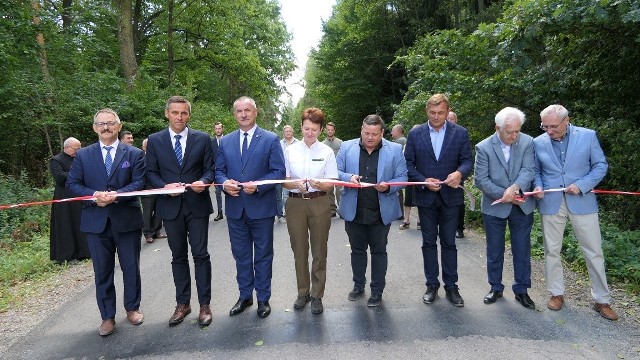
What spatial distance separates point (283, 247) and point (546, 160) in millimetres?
4365

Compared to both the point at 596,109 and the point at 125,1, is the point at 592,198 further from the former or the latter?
the point at 125,1

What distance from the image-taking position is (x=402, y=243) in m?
7.40

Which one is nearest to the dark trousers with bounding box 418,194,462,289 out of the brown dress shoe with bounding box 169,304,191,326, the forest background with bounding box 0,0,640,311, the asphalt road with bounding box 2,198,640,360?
the asphalt road with bounding box 2,198,640,360

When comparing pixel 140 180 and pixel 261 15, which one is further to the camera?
pixel 261 15

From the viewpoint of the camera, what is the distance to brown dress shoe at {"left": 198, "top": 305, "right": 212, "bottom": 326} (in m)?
4.30

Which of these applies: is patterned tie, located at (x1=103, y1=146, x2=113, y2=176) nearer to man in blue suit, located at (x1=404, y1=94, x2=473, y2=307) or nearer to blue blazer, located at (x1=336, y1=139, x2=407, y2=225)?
blue blazer, located at (x1=336, y1=139, x2=407, y2=225)

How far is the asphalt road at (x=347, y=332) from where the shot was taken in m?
3.69

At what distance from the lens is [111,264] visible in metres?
4.42

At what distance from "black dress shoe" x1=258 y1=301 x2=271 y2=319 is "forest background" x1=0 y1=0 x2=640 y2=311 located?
412 cm

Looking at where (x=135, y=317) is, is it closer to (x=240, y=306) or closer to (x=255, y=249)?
(x=240, y=306)

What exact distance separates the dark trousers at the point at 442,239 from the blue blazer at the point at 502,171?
0.39m

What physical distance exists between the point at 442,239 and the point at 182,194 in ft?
9.29

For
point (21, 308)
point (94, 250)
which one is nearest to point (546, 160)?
point (94, 250)

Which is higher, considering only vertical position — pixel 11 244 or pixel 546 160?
pixel 546 160
